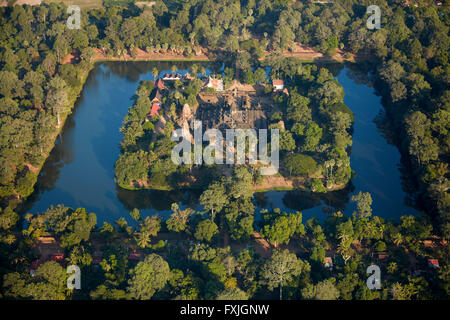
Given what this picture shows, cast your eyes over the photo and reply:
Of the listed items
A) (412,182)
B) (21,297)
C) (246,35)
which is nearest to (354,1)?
(246,35)

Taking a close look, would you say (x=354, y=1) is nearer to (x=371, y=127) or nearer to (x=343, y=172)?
(x=371, y=127)

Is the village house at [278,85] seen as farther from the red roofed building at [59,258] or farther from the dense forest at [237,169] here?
the red roofed building at [59,258]

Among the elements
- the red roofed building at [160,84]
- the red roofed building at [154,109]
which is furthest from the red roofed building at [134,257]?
the red roofed building at [160,84]

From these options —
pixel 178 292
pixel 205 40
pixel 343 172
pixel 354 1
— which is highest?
pixel 354 1

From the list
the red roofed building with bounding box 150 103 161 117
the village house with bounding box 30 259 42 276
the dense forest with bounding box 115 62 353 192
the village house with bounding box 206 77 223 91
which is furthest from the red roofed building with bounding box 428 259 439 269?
the village house with bounding box 206 77 223 91

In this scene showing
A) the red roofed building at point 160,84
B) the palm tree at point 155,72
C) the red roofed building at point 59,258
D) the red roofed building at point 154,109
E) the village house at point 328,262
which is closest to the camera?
the village house at point 328,262

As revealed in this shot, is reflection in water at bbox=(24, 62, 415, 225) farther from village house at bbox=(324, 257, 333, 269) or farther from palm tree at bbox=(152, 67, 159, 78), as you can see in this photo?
village house at bbox=(324, 257, 333, 269)
